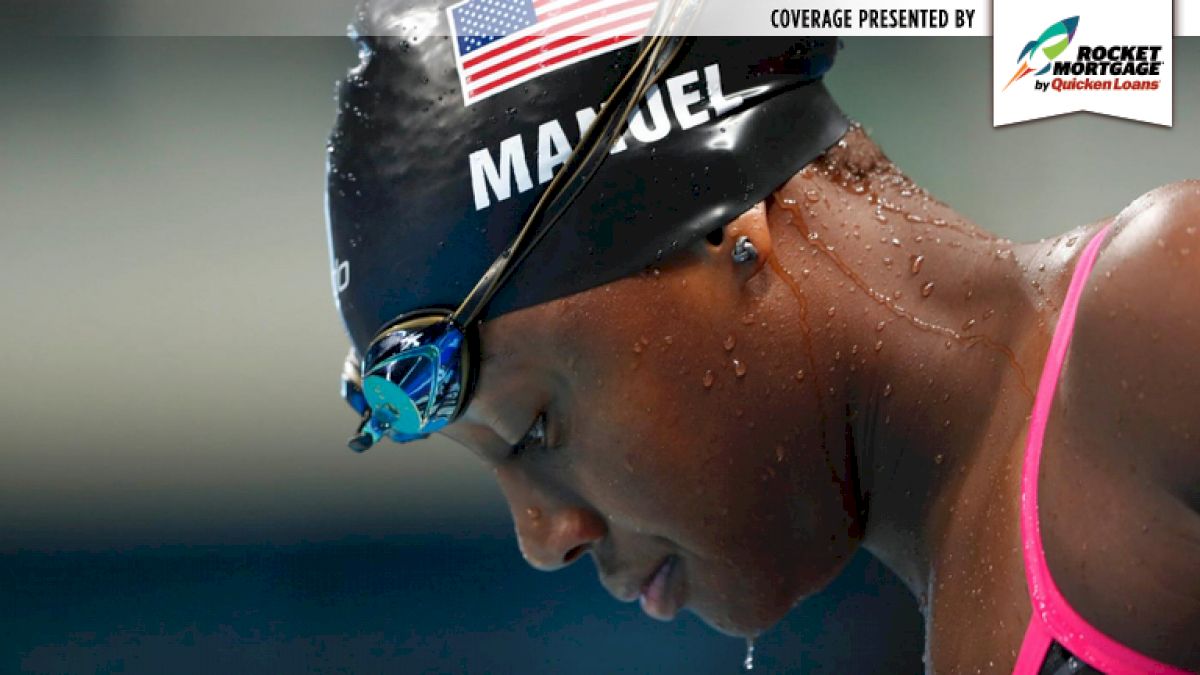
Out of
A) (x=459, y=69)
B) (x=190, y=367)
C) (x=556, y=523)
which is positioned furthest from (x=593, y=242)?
(x=190, y=367)

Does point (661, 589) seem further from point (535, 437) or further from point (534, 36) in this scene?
point (534, 36)

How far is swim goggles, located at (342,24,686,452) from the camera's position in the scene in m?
1.05

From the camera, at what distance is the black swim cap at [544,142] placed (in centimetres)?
104

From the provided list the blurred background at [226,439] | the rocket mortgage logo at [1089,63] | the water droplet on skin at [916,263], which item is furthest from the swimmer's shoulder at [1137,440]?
the blurred background at [226,439]

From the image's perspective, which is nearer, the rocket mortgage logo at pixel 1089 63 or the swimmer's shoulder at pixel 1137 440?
the swimmer's shoulder at pixel 1137 440

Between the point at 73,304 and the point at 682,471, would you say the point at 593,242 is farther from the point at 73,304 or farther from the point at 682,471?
the point at 73,304

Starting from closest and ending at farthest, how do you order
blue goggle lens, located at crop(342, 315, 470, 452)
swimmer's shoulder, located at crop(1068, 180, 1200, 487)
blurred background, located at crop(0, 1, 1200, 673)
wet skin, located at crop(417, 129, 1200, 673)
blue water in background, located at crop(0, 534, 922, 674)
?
1. swimmer's shoulder, located at crop(1068, 180, 1200, 487)
2. wet skin, located at crop(417, 129, 1200, 673)
3. blue goggle lens, located at crop(342, 315, 470, 452)
4. blurred background, located at crop(0, 1, 1200, 673)
5. blue water in background, located at crop(0, 534, 922, 674)

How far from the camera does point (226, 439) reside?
6.32 ft

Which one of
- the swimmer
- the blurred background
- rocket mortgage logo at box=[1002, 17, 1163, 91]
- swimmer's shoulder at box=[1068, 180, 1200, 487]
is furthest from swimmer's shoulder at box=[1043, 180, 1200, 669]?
the blurred background

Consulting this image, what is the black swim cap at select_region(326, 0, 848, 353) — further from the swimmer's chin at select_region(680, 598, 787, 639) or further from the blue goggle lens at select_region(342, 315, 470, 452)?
the swimmer's chin at select_region(680, 598, 787, 639)

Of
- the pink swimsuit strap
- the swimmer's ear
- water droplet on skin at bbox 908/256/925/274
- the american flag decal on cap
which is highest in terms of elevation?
the american flag decal on cap

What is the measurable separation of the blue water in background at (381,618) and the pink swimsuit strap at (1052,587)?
1.19 metres

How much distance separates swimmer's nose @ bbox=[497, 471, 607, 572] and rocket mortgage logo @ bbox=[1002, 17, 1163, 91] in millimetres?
558

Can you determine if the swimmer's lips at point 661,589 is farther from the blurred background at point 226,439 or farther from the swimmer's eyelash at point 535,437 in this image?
the blurred background at point 226,439
